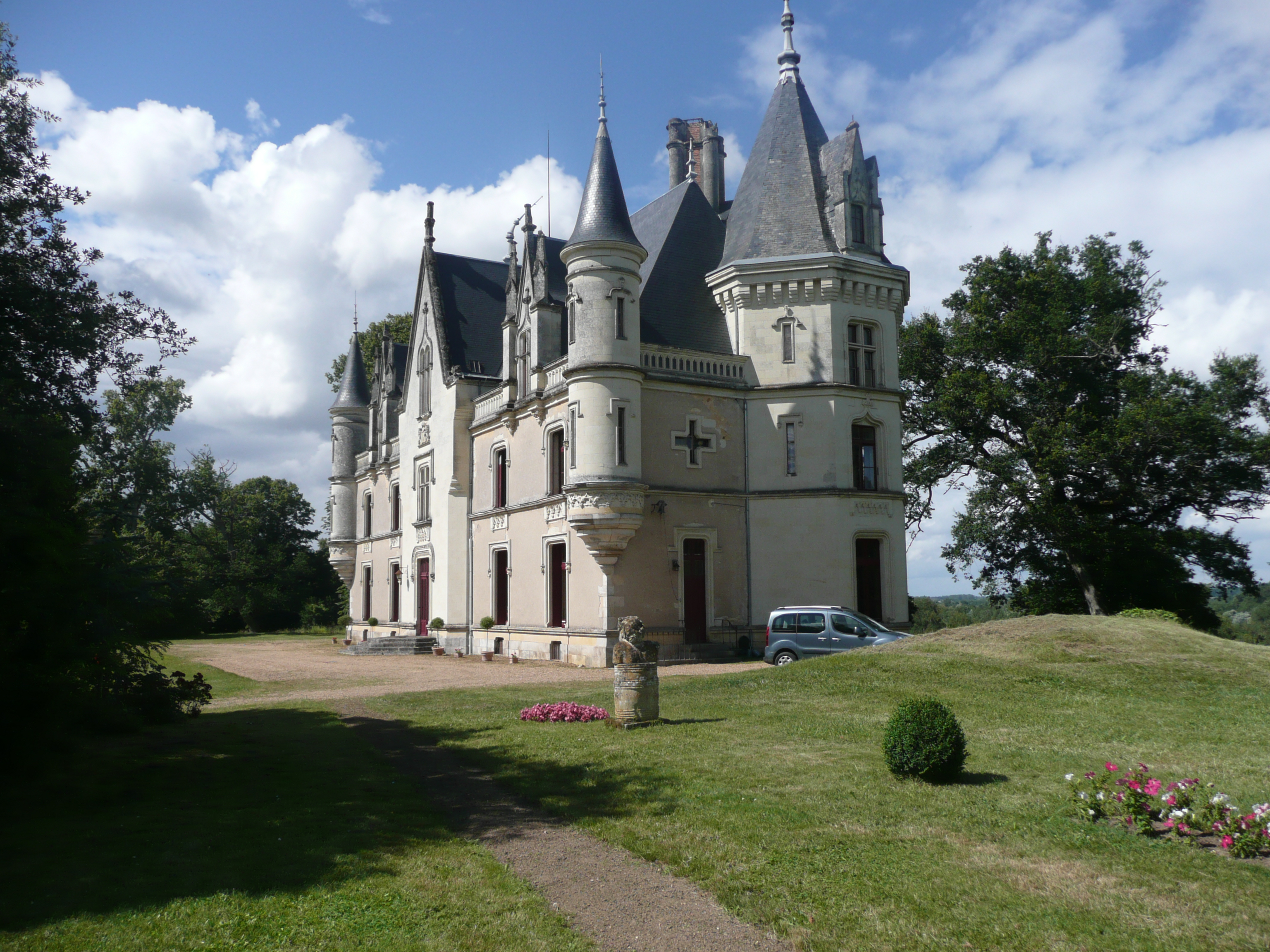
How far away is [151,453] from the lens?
50094mm

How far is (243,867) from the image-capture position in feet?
23.9

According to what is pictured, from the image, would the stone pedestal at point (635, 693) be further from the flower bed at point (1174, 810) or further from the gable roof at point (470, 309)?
the gable roof at point (470, 309)

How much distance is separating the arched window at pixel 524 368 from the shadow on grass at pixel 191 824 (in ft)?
64.8

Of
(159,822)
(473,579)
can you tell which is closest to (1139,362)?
(473,579)

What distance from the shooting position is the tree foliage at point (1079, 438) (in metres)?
32.4

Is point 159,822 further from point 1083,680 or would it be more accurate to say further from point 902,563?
point 902,563

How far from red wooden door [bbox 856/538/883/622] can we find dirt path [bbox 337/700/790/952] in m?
20.3

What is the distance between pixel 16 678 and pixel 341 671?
19350 millimetres

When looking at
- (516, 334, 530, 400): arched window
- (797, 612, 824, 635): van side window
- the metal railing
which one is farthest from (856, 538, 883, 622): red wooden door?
(516, 334, 530, 400): arched window

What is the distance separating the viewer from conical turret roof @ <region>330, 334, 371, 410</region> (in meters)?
48.7

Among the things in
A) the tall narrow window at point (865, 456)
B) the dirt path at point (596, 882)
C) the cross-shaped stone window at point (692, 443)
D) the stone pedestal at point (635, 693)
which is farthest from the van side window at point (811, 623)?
the dirt path at point (596, 882)

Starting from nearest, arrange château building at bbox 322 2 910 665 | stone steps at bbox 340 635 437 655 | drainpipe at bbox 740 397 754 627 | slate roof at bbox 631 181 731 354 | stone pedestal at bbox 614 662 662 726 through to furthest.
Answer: stone pedestal at bbox 614 662 662 726 < château building at bbox 322 2 910 665 < drainpipe at bbox 740 397 754 627 < slate roof at bbox 631 181 731 354 < stone steps at bbox 340 635 437 655

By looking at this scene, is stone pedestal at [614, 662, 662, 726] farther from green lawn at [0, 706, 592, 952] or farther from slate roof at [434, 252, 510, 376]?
slate roof at [434, 252, 510, 376]

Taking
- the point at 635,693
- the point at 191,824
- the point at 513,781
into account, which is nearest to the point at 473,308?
the point at 635,693
